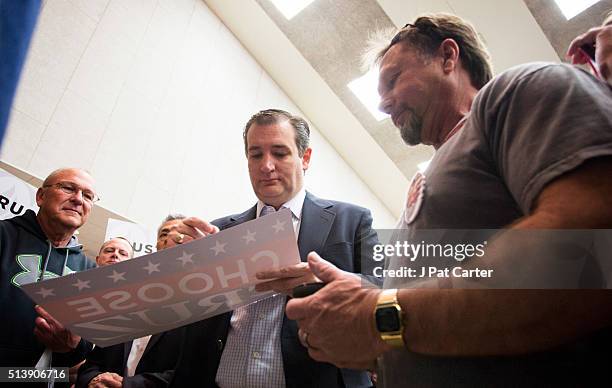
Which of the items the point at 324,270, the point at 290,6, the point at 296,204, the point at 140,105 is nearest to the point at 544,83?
the point at 324,270

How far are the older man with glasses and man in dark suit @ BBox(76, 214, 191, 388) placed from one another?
117 millimetres

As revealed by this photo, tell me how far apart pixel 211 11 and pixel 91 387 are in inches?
173

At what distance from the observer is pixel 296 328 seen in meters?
0.98

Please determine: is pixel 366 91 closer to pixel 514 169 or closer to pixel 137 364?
pixel 137 364

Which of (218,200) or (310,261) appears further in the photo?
(218,200)

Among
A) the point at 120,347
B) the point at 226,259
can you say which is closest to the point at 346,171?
the point at 120,347

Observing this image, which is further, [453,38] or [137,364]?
[137,364]

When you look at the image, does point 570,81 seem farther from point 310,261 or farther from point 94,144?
point 94,144

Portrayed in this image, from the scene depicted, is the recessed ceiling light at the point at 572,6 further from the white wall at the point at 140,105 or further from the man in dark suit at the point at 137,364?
the man in dark suit at the point at 137,364

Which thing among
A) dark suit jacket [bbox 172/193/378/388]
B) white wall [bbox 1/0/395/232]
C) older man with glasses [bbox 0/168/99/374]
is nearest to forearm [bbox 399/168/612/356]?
dark suit jacket [bbox 172/193/378/388]

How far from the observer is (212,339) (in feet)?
3.40

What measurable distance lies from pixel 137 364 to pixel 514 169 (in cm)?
140

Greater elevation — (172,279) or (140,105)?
(140,105)

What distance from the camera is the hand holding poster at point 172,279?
0.69 m
